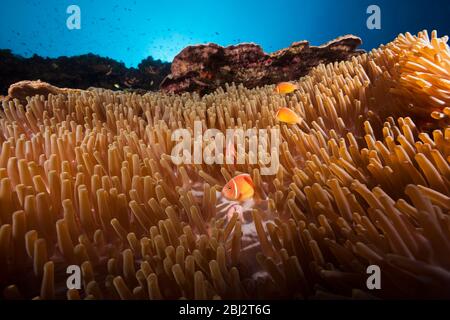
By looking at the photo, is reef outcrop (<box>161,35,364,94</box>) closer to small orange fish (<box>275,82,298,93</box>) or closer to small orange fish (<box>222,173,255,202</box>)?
small orange fish (<box>275,82,298,93</box>)

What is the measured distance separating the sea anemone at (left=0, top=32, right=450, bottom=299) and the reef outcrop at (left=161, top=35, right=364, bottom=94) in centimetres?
291

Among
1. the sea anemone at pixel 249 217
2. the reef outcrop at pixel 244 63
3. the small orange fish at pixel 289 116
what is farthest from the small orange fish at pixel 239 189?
the reef outcrop at pixel 244 63

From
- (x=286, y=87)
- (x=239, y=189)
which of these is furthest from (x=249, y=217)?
(x=286, y=87)

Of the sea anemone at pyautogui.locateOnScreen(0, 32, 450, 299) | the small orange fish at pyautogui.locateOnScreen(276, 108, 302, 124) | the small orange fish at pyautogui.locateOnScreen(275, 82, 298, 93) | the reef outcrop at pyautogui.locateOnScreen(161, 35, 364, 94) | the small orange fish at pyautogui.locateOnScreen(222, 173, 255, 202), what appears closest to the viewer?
the sea anemone at pyautogui.locateOnScreen(0, 32, 450, 299)

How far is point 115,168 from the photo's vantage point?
162 cm

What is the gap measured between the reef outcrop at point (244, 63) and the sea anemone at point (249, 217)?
115 inches

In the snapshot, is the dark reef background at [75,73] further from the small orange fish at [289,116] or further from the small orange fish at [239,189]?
the small orange fish at [239,189]

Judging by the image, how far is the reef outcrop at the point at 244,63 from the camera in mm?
4828

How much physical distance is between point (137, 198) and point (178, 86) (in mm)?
3797

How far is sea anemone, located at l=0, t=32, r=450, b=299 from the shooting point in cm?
99

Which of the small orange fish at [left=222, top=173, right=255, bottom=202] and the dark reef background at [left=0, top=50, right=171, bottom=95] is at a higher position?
the dark reef background at [left=0, top=50, right=171, bottom=95]

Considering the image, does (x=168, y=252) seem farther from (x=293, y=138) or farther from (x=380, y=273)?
(x=293, y=138)

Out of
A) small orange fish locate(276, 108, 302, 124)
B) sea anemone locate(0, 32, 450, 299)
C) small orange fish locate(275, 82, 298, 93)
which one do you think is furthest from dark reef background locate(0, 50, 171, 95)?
small orange fish locate(276, 108, 302, 124)
